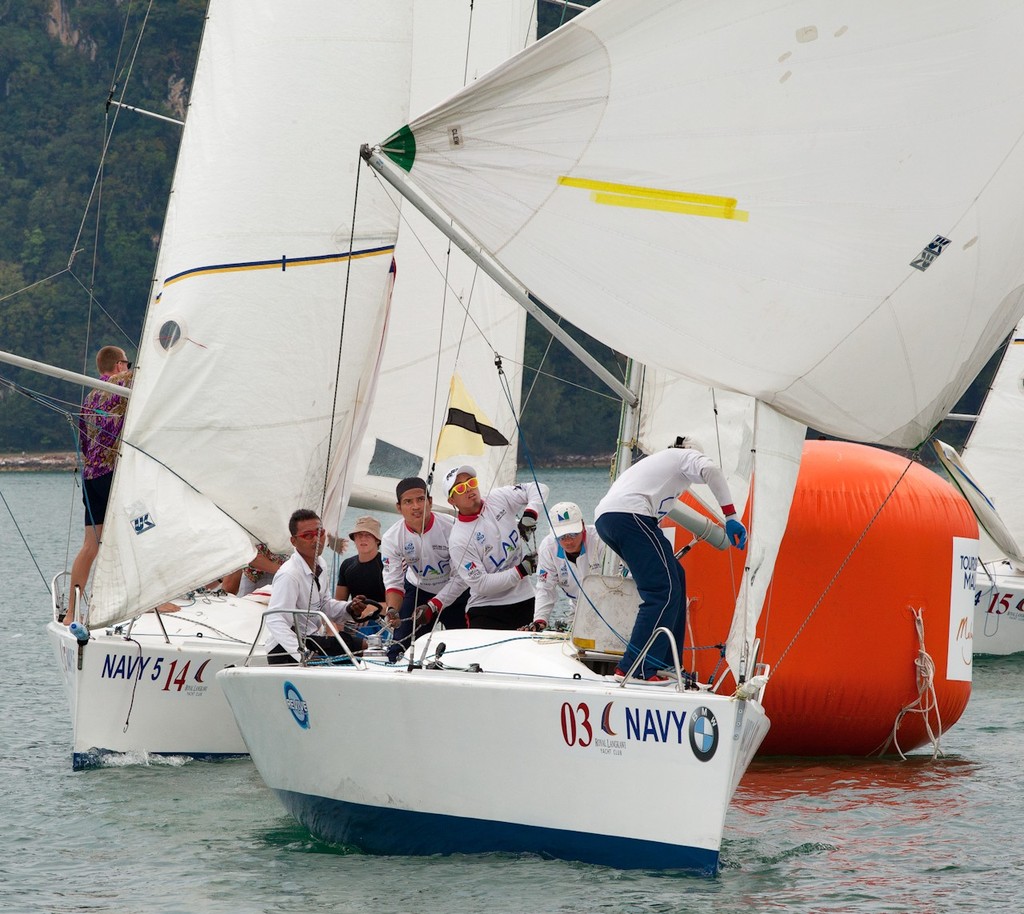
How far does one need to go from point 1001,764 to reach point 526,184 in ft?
19.4

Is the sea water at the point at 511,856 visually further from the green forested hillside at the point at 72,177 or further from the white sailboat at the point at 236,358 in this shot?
the green forested hillside at the point at 72,177

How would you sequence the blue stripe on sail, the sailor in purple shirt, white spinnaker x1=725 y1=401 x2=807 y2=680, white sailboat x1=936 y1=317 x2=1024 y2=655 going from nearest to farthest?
white spinnaker x1=725 y1=401 x2=807 y2=680, the blue stripe on sail, the sailor in purple shirt, white sailboat x1=936 y1=317 x2=1024 y2=655

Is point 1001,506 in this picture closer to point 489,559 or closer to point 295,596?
point 489,559

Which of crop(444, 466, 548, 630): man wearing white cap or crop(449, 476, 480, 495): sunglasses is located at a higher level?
crop(449, 476, 480, 495): sunglasses

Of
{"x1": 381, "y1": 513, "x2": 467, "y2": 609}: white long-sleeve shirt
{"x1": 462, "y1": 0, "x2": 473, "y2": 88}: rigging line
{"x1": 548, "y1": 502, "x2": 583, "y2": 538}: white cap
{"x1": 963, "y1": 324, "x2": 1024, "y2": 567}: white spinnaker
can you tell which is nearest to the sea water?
{"x1": 381, "y1": 513, "x2": 467, "y2": 609}: white long-sleeve shirt

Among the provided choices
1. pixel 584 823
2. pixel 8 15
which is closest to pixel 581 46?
pixel 584 823

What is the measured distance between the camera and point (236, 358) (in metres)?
11.0

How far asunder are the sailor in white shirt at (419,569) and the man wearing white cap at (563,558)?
2.46 feet

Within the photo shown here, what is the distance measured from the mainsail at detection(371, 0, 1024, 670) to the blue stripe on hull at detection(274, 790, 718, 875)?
3.56ft

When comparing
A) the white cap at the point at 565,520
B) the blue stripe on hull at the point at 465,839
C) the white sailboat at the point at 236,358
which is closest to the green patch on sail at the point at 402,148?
the white cap at the point at 565,520

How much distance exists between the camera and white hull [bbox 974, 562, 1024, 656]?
17188 millimetres

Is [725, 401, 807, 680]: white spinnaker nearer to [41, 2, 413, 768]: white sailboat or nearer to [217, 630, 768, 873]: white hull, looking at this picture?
[217, 630, 768, 873]: white hull

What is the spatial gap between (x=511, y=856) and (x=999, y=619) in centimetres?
1095

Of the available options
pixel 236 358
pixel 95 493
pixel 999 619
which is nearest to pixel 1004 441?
pixel 999 619
